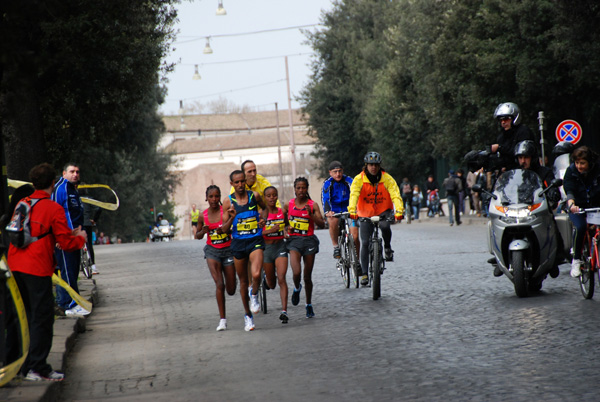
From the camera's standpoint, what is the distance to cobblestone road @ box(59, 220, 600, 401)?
692 centimetres

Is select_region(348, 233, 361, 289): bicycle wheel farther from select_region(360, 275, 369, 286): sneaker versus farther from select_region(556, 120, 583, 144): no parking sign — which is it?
select_region(556, 120, 583, 144): no parking sign

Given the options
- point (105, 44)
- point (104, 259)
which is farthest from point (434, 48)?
point (105, 44)

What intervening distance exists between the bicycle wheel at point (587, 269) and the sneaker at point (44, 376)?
568 cm

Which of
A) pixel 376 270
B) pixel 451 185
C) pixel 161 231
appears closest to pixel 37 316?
pixel 376 270

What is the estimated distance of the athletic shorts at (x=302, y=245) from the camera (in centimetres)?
1116

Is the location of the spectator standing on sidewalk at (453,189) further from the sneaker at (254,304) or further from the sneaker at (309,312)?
the sneaker at (309,312)

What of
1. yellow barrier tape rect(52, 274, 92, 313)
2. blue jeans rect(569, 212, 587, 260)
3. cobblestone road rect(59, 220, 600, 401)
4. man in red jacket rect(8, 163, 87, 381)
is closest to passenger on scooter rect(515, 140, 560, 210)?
blue jeans rect(569, 212, 587, 260)

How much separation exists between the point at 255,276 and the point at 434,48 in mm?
25418

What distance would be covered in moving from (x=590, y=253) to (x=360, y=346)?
3.20 metres

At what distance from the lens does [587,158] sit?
35.4 ft

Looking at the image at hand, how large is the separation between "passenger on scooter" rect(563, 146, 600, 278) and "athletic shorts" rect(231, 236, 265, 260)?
3250mm

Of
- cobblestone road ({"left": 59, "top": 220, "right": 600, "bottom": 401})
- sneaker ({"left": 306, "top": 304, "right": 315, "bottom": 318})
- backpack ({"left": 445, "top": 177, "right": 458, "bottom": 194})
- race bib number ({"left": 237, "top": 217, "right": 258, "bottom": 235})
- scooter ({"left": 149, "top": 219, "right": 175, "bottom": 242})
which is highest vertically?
backpack ({"left": 445, "top": 177, "right": 458, "bottom": 194})

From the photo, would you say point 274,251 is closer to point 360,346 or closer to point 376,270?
point 376,270

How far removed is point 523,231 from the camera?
11.1 metres
